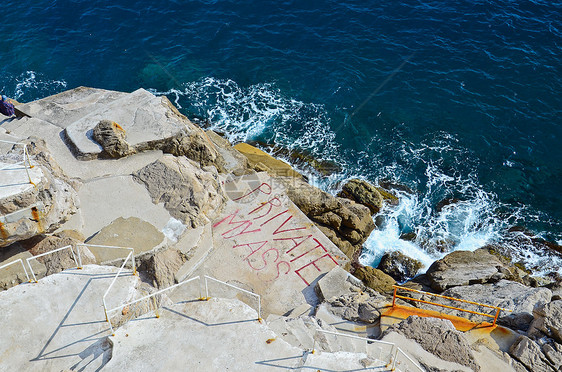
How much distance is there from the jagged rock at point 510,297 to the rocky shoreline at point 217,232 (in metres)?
0.04

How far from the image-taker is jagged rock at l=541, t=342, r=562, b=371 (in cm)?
1043

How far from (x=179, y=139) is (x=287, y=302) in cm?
752

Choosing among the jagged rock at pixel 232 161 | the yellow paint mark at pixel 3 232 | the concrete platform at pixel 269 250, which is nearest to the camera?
the yellow paint mark at pixel 3 232

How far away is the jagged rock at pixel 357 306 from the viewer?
1210cm

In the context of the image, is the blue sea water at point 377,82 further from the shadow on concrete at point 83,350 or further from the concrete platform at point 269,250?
the shadow on concrete at point 83,350

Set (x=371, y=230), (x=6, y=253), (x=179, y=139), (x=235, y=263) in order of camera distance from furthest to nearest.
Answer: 1. (x=371, y=230)
2. (x=179, y=139)
3. (x=235, y=263)
4. (x=6, y=253)

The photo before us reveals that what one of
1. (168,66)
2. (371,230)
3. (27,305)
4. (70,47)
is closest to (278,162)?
(371,230)

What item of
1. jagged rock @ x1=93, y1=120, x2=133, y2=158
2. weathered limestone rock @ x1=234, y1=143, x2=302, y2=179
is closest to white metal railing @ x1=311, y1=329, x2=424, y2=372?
jagged rock @ x1=93, y1=120, x2=133, y2=158

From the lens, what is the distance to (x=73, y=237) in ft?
42.1

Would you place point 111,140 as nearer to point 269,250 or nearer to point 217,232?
point 217,232

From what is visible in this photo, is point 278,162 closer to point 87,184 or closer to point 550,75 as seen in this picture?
point 87,184

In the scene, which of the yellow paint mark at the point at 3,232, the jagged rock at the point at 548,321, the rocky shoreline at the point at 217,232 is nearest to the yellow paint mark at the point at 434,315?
the rocky shoreline at the point at 217,232

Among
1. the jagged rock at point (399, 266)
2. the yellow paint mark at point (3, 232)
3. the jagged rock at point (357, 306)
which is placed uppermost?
the yellow paint mark at point (3, 232)

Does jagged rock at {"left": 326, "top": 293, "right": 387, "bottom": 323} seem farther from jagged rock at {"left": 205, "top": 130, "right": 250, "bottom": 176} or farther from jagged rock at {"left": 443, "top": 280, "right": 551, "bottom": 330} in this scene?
jagged rock at {"left": 205, "top": 130, "right": 250, "bottom": 176}
